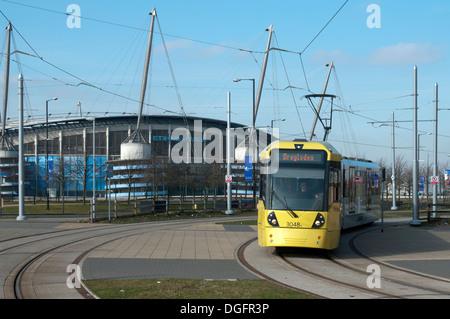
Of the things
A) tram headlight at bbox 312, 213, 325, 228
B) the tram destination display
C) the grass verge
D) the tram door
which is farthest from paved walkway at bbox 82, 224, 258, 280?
the tram door

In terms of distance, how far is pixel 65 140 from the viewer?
91.2 m

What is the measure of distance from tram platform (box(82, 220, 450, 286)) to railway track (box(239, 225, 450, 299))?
0.53 m

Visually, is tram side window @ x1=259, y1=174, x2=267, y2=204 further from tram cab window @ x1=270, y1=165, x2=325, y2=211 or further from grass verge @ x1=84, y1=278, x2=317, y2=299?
grass verge @ x1=84, y1=278, x2=317, y2=299

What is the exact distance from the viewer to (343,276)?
12.2 meters

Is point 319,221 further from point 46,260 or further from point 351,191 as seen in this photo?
point 46,260

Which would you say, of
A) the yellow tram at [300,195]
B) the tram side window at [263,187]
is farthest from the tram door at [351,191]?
the tram side window at [263,187]

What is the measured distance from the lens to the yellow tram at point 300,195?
47.9 ft

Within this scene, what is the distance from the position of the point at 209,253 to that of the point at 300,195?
336 cm

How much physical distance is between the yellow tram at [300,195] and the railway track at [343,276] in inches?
27.2

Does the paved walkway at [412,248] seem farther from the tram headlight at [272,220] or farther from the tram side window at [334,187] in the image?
the tram headlight at [272,220]

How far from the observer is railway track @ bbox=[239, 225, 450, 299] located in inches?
396

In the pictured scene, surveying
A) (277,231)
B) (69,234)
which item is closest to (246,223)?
(69,234)
